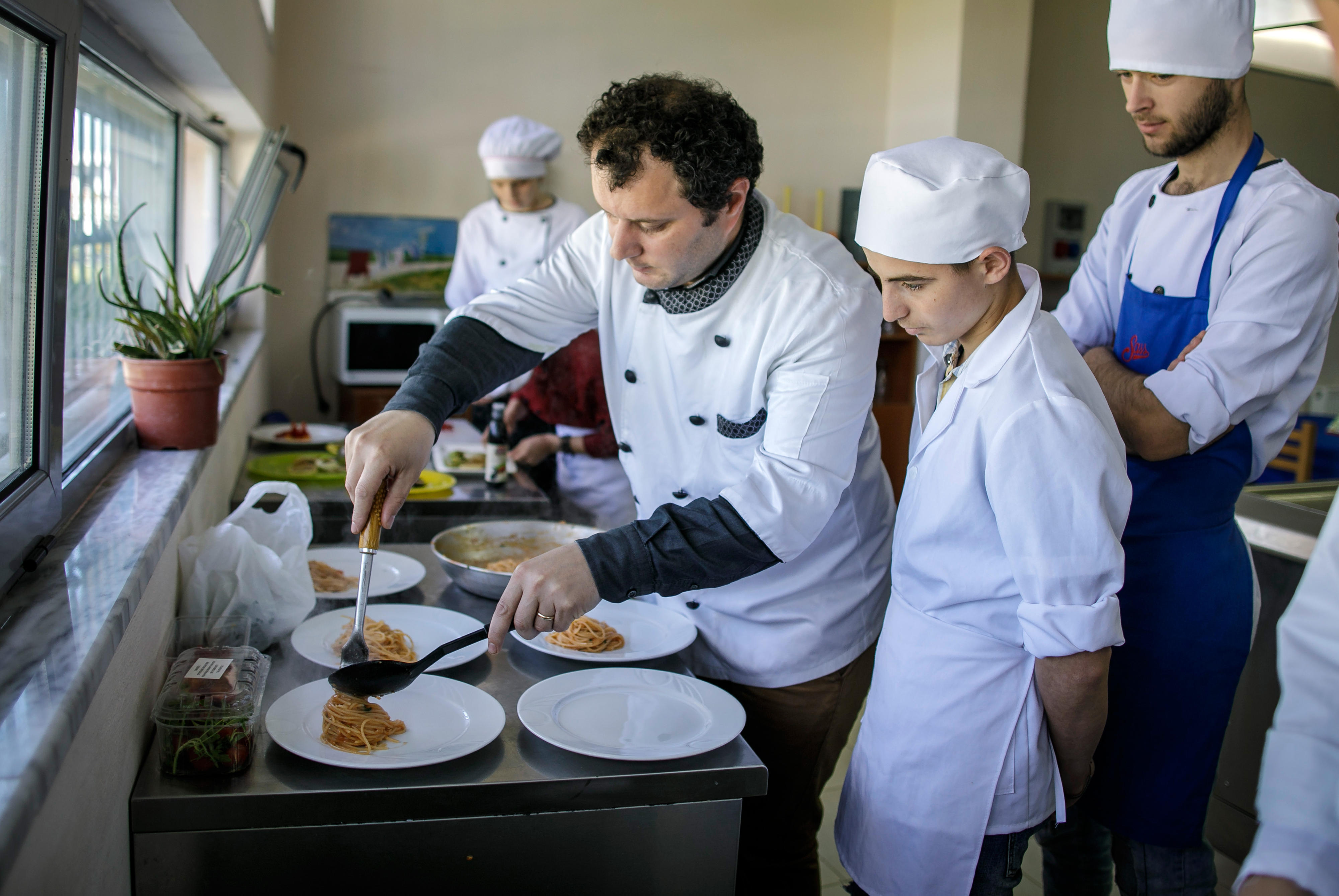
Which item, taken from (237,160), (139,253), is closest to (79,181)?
(139,253)

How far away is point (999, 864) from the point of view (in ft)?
4.56

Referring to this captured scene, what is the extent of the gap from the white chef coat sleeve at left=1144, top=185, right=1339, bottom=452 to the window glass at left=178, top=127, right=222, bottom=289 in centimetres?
344

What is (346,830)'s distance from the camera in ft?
3.76

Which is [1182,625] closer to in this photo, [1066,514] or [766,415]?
[1066,514]

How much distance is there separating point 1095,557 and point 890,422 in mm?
4468

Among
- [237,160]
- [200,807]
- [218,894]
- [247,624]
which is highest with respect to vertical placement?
[237,160]

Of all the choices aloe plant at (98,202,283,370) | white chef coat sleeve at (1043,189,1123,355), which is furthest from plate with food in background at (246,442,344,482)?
white chef coat sleeve at (1043,189,1123,355)

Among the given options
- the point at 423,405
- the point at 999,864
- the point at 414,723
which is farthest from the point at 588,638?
the point at 999,864

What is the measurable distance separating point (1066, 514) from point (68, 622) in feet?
3.67

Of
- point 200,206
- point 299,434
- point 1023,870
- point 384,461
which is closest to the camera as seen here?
point 384,461

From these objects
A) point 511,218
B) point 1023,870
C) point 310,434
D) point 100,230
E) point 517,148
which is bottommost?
point 1023,870

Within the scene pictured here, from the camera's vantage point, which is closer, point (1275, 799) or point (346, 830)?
point (1275, 799)

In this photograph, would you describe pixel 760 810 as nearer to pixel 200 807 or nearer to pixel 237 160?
pixel 200 807

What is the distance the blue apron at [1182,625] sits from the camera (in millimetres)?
1660
